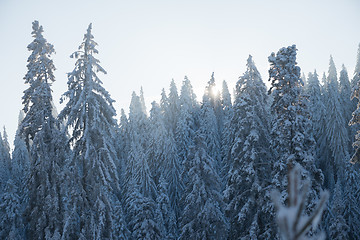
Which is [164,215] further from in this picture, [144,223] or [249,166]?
[249,166]

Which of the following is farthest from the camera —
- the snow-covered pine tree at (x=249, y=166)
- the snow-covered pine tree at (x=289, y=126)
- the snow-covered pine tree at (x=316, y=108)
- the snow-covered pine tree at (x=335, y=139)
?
the snow-covered pine tree at (x=316, y=108)

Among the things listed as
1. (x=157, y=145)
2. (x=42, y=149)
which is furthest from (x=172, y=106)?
(x=42, y=149)

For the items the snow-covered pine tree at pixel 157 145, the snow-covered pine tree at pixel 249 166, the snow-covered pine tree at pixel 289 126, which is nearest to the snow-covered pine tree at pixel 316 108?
the snow-covered pine tree at pixel 157 145

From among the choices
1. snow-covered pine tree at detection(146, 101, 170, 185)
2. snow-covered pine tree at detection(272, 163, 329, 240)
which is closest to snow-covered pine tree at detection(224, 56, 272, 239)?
snow-covered pine tree at detection(272, 163, 329, 240)

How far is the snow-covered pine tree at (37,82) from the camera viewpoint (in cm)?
2138

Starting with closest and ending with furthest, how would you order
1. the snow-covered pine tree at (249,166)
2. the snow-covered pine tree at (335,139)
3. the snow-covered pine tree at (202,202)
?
the snow-covered pine tree at (249,166) → the snow-covered pine tree at (202,202) → the snow-covered pine tree at (335,139)

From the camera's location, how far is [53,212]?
774 inches

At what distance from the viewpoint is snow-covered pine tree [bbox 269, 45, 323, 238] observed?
55.2 ft

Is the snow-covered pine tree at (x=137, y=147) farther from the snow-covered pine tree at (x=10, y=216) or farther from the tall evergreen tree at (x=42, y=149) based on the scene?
the tall evergreen tree at (x=42, y=149)

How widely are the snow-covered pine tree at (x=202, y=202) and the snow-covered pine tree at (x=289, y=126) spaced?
704cm

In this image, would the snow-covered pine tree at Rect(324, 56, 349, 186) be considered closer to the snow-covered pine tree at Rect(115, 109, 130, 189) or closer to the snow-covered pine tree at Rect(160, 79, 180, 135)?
the snow-covered pine tree at Rect(160, 79, 180, 135)

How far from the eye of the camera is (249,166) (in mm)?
19625

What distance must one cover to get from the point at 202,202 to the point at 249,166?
5879 mm

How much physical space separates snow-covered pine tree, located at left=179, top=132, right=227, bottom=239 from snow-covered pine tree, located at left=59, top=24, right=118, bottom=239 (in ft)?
23.1
